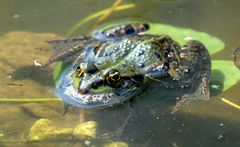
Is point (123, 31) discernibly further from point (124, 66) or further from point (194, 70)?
point (194, 70)

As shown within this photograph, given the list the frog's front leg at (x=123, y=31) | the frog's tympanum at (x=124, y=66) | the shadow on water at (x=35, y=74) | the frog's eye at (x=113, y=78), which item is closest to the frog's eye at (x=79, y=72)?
the frog's tympanum at (x=124, y=66)

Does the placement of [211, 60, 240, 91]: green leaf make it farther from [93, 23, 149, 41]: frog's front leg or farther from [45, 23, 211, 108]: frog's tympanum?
[93, 23, 149, 41]: frog's front leg

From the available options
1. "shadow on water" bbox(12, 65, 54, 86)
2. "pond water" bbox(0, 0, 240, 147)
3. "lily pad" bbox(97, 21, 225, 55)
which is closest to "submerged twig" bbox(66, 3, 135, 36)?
"pond water" bbox(0, 0, 240, 147)

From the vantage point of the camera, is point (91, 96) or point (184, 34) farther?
point (184, 34)

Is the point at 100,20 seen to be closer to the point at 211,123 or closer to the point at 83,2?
the point at 83,2

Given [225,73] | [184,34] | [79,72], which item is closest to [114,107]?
[79,72]

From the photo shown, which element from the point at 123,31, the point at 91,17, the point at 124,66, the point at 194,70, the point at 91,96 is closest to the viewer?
the point at 91,96

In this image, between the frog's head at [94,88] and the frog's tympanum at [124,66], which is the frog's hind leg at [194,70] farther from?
the frog's head at [94,88]
